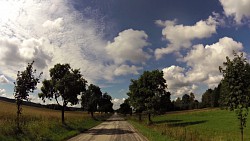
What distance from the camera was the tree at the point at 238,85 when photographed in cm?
1850

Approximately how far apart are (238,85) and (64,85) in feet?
99.3

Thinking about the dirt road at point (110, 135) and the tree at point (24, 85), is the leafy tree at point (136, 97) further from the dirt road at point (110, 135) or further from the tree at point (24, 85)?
the tree at point (24, 85)

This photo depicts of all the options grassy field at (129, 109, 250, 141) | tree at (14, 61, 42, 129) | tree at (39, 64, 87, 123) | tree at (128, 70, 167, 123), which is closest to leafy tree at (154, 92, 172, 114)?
tree at (128, 70, 167, 123)

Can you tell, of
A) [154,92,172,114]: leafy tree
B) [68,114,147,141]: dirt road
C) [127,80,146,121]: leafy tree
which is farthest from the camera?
[127,80,146,121]: leafy tree

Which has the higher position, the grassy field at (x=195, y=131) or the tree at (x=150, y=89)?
the tree at (x=150, y=89)

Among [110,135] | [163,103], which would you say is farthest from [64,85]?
[163,103]

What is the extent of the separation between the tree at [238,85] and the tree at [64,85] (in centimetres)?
2880

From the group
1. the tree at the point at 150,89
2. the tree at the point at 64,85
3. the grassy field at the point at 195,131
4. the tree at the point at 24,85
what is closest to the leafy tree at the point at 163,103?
the tree at the point at 150,89

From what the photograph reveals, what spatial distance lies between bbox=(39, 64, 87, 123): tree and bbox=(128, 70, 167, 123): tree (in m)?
18.4

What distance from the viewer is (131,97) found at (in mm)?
68438

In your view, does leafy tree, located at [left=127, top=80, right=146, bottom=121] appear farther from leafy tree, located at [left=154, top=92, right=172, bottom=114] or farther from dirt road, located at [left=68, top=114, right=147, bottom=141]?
dirt road, located at [left=68, top=114, right=147, bottom=141]

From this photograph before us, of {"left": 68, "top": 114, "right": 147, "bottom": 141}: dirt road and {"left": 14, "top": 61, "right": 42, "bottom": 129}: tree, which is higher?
{"left": 14, "top": 61, "right": 42, "bottom": 129}: tree

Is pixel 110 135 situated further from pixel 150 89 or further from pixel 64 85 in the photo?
pixel 150 89

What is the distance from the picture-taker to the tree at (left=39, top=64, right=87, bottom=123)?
1736 inches
